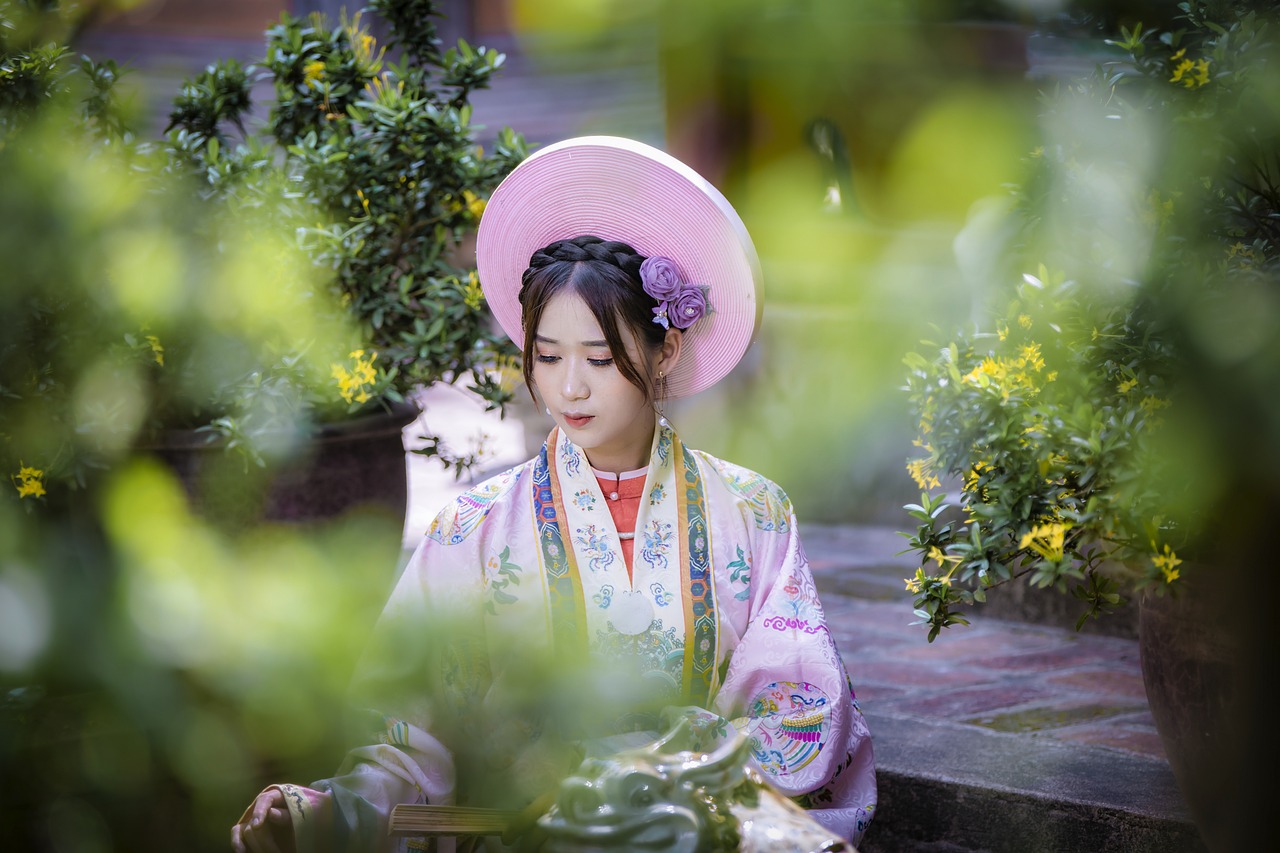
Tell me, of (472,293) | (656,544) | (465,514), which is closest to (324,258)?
(472,293)

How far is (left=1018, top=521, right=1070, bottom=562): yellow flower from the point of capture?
2162mm

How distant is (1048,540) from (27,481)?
95.6 inches

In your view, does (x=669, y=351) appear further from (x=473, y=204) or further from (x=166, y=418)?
(x=166, y=418)

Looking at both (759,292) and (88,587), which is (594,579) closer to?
(759,292)

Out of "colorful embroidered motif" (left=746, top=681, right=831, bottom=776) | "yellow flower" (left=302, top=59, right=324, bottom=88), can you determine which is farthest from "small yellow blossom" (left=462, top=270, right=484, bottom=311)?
"colorful embroidered motif" (left=746, top=681, right=831, bottom=776)

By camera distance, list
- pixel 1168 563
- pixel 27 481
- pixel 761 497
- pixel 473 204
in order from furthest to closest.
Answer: pixel 473 204 → pixel 27 481 → pixel 761 497 → pixel 1168 563

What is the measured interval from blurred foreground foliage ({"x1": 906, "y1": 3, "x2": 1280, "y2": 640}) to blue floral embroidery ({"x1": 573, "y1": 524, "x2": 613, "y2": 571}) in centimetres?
58

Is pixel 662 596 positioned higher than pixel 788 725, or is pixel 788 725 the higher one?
pixel 662 596

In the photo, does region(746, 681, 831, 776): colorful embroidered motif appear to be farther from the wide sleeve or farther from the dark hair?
the dark hair

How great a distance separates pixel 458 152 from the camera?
148 inches

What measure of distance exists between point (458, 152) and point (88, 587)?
10.5 feet

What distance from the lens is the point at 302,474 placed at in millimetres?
3701

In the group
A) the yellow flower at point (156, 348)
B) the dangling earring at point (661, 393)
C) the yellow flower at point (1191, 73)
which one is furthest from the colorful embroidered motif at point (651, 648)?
the yellow flower at point (156, 348)

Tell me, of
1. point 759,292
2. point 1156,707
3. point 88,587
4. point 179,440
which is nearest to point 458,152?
point 179,440
